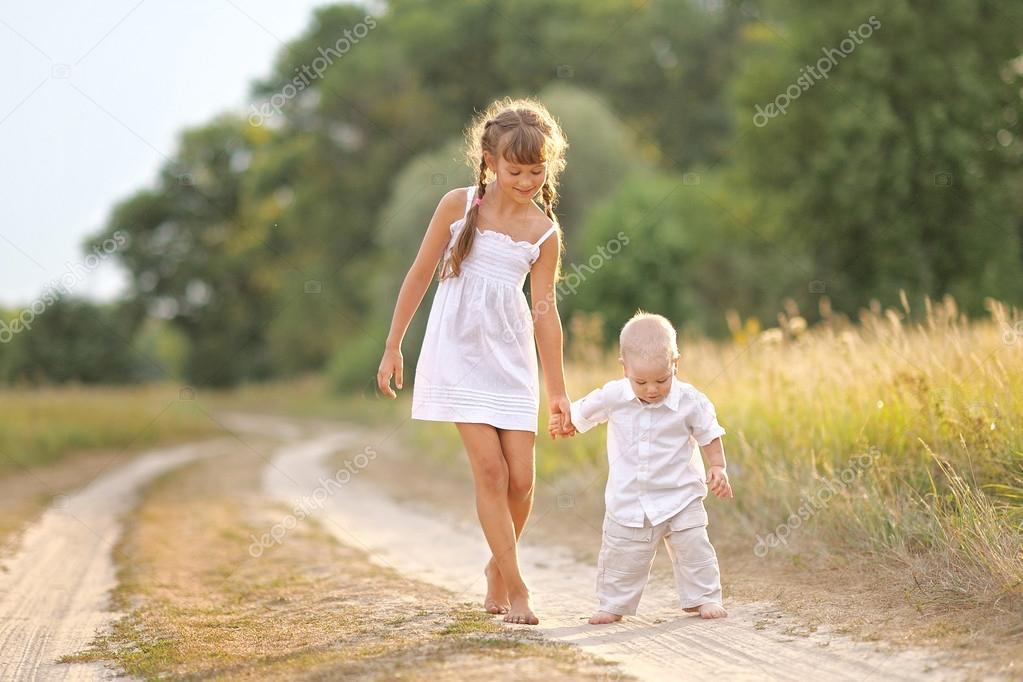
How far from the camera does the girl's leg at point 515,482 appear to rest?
4.87 metres

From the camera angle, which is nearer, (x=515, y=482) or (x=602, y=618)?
(x=602, y=618)

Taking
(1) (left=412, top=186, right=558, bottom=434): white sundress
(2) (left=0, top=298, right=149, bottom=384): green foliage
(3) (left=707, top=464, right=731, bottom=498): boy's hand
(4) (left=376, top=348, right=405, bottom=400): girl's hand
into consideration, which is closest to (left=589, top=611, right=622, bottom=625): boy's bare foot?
(3) (left=707, top=464, right=731, bottom=498): boy's hand

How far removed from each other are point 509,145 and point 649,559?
1.87 meters

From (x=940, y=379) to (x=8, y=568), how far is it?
567 cm

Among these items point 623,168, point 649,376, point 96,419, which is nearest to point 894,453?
point 649,376

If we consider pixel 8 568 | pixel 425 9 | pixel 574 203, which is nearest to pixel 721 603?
pixel 8 568

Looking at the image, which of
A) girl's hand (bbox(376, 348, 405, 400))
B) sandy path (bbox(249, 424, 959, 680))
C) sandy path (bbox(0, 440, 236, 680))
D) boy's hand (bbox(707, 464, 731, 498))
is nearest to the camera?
sandy path (bbox(249, 424, 959, 680))

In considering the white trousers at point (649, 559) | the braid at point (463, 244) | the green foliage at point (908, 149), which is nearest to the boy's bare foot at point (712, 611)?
the white trousers at point (649, 559)

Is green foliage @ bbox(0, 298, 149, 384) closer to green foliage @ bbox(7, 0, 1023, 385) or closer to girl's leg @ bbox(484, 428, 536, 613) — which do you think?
green foliage @ bbox(7, 0, 1023, 385)

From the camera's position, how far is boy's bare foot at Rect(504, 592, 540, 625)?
4715 mm

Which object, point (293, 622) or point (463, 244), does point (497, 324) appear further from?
point (293, 622)

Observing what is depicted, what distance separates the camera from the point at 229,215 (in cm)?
5009

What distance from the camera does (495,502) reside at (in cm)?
482

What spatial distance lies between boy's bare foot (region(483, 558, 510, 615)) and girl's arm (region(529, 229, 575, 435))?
70 centimetres
